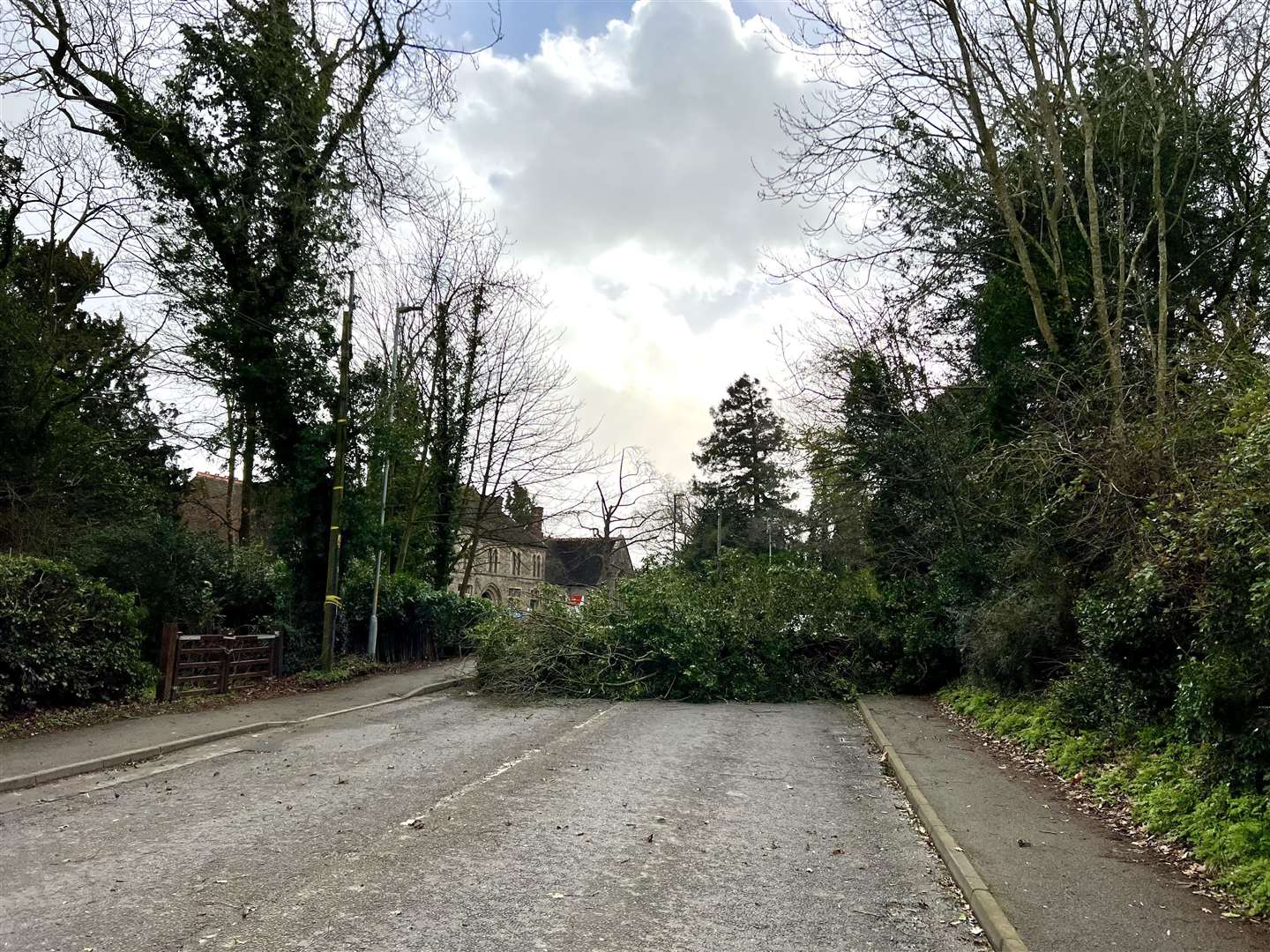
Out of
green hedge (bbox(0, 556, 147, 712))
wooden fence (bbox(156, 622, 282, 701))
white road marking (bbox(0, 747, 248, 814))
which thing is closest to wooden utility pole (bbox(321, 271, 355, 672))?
wooden fence (bbox(156, 622, 282, 701))

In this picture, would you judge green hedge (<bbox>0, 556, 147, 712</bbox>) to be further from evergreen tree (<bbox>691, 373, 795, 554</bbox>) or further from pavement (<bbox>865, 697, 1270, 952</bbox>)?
evergreen tree (<bbox>691, 373, 795, 554</bbox>)

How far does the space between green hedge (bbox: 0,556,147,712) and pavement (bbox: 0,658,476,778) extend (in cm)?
98

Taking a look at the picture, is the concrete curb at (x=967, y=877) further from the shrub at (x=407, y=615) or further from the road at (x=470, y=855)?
the shrub at (x=407, y=615)

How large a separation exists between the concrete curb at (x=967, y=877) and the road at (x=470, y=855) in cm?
13

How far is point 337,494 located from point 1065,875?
15733 millimetres

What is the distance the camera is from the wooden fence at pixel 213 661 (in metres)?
14.0

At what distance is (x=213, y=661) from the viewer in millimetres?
15195

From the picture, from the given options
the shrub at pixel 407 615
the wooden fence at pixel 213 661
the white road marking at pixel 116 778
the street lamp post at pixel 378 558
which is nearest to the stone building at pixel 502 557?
the shrub at pixel 407 615

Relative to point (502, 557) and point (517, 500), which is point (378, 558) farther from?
point (502, 557)

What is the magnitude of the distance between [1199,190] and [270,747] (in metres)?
17.6

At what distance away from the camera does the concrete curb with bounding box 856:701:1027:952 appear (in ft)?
15.9

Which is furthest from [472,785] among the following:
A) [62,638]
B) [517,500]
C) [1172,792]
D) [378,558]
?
[517,500]

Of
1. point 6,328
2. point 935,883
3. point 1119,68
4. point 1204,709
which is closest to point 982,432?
point 1119,68

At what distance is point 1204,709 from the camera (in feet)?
22.2
